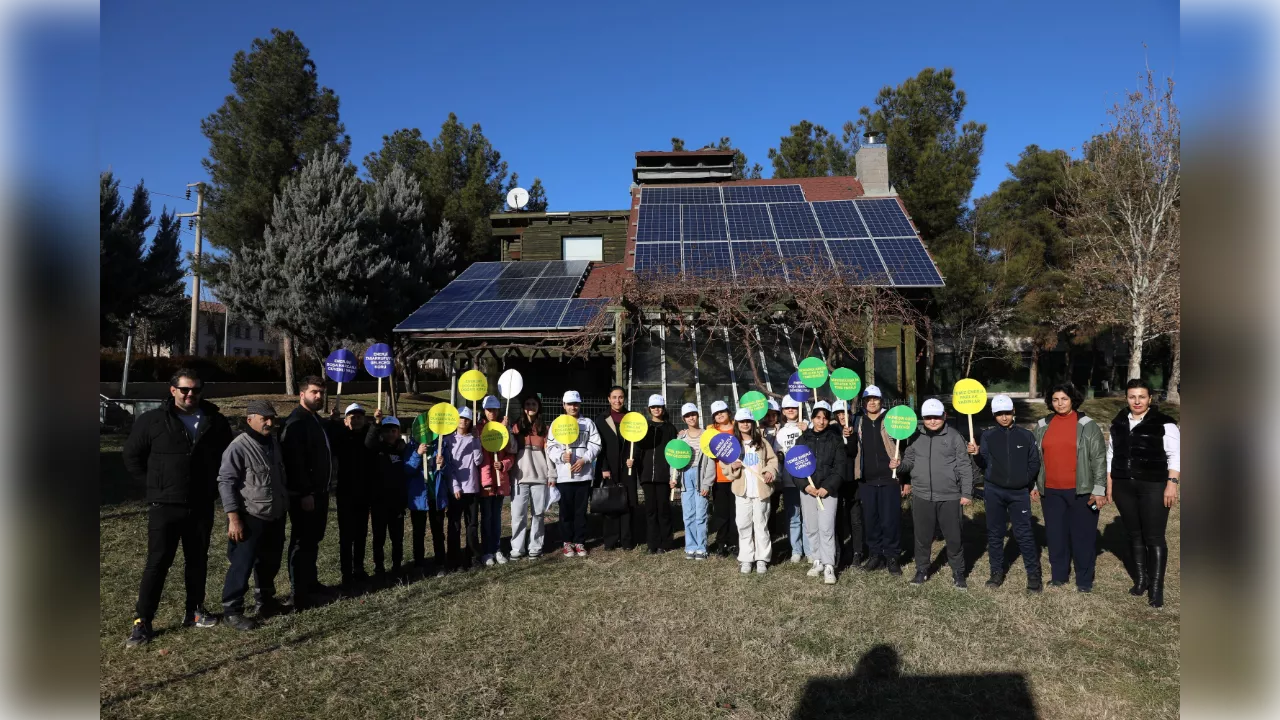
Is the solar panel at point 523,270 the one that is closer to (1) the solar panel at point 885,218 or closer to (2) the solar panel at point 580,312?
(2) the solar panel at point 580,312

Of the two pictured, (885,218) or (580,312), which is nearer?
(885,218)

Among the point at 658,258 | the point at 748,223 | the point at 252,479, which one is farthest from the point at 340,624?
the point at 748,223

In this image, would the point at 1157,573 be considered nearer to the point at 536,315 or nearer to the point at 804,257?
the point at 804,257

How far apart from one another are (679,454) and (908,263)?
6801 millimetres

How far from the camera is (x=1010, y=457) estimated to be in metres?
6.75

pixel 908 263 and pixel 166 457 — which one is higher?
pixel 908 263

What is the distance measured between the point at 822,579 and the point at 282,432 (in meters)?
5.39

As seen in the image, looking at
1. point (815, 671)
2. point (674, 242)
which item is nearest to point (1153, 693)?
point (815, 671)

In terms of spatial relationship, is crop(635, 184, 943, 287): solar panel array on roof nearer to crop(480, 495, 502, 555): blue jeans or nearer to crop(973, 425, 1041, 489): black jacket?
crop(973, 425, 1041, 489): black jacket

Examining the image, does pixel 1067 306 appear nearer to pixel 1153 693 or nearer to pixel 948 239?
pixel 948 239

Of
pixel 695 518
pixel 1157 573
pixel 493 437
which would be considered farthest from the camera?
pixel 695 518

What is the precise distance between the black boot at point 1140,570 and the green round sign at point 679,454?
4.38m

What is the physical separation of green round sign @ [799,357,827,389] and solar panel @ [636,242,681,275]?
3.62 meters

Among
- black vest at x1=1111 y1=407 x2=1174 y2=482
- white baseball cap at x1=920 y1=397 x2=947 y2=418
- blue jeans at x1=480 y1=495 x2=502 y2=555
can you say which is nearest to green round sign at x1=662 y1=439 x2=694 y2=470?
blue jeans at x1=480 y1=495 x2=502 y2=555
